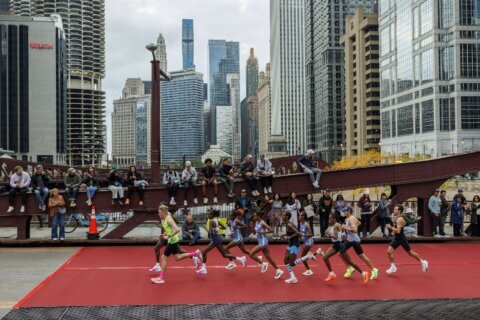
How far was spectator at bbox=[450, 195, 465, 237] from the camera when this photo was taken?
63.7 feet

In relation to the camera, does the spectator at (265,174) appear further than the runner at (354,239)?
Yes

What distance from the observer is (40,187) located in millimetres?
18453

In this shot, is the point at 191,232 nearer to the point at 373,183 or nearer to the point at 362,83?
the point at 373,183

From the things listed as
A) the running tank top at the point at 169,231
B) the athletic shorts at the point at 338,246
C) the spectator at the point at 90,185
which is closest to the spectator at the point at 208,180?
the spectator at the point at 90,185

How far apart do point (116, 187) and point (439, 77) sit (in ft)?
293

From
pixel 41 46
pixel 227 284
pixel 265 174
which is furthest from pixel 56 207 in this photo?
pixel 41 46

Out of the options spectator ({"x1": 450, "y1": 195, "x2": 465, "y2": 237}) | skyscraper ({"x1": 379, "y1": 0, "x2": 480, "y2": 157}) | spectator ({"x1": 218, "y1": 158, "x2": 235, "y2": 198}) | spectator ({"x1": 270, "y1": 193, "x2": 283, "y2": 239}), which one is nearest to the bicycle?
spectator ({"x1": 218, "y1": 158, "x2": 235, "y2": 198})

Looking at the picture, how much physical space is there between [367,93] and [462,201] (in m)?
133

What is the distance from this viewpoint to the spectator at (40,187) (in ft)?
60.0

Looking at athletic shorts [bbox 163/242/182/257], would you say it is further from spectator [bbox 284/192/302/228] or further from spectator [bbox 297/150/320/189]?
spectator [bbox 297/150/320/189]

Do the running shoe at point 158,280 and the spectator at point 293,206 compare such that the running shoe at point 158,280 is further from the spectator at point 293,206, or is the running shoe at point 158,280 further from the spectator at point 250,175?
the spectator at point 250,175

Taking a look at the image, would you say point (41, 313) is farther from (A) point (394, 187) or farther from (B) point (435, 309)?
(A) point (394, 187)

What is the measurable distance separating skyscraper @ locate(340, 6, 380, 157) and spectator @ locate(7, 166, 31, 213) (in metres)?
132

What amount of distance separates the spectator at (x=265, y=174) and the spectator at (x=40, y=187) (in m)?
7.41
